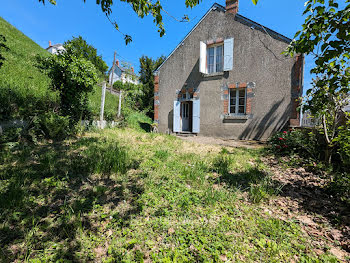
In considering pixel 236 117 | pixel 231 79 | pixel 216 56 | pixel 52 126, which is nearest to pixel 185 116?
pixel 236 117

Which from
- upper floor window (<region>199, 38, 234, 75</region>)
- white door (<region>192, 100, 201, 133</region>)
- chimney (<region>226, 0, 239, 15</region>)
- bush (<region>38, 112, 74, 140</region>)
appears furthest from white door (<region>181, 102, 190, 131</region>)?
bush (<region>38, 112, 74, 140</region>)

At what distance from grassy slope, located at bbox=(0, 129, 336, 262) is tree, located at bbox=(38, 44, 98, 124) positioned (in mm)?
2793

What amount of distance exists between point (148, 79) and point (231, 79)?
814 cm

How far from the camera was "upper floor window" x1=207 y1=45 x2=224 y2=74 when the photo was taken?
850 cm

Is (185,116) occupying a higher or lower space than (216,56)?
lower

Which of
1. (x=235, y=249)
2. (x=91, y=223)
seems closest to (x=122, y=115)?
(x=91, y=223)

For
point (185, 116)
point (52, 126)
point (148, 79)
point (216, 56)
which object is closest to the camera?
point (52, 126)

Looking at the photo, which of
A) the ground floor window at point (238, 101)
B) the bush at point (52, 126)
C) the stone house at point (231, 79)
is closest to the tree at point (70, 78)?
the bush at point (52, 126)

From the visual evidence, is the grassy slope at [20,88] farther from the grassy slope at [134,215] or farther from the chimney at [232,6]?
the chimney at [232,6]

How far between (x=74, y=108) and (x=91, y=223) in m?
5.17

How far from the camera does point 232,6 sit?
7949 mm

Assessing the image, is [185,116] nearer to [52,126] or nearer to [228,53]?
[228,53]

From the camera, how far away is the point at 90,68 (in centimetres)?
588

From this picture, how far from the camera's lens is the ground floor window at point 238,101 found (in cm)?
800
